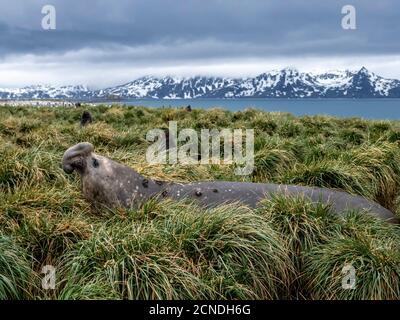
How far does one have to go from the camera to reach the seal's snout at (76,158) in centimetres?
729

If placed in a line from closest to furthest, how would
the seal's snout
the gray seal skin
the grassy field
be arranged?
the grassy field < the gray seal skin < the seal's snout

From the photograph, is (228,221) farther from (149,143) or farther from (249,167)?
(149,143)

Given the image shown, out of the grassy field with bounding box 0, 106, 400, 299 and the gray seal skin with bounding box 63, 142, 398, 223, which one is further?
the gray seal skin with bounding box 63, 142, 398, 223

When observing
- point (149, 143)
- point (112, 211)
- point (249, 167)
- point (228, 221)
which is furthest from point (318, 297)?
point (149, 143)

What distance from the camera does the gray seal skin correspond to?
718cm

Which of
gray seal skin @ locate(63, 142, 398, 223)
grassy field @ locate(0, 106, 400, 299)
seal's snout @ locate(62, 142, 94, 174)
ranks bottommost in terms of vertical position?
grassy field @ locate(0, 106, 400, 299)

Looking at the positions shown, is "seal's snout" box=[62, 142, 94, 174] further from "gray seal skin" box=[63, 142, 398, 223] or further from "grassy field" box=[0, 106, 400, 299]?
"grassy field" box=[0, 106, 400, 299]

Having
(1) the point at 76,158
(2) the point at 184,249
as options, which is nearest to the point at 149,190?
(1) the point at 76,158

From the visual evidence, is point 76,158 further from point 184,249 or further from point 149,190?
point 184,249

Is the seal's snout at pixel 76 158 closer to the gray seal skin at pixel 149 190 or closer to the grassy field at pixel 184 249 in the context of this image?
the gray seal skin at pixel 149 190

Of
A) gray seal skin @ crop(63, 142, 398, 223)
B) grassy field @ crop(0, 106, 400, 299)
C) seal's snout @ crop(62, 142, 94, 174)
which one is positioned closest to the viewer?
grassy field @ crop(0, 106, 400, 299)

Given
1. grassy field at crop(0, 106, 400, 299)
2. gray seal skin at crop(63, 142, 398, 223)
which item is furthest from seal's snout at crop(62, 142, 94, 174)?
grassy field at crop(0, 106, 400, 299)

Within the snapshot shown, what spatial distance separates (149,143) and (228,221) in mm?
7441

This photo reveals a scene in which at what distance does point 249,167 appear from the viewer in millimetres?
10305
